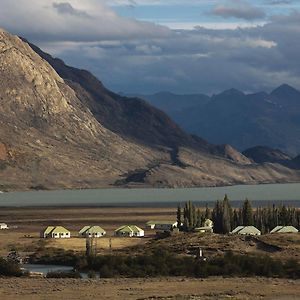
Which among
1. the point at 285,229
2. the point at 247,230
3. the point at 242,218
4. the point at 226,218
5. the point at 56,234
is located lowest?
the point at 56,234

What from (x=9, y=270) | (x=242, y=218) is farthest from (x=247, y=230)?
(x=9, y=270)

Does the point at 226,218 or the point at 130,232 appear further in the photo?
the point at 130,232

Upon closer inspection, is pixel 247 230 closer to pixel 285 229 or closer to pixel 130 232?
pixel 285 229

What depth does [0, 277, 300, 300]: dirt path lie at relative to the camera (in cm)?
8306

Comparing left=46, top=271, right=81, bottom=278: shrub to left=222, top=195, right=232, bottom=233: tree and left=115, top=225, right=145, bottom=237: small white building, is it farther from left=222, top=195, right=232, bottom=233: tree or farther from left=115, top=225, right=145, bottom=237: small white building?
left=115, top=225, right=145, bottom=237: small white building

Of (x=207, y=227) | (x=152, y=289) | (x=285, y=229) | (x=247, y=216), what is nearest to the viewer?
(x=152, y=289)

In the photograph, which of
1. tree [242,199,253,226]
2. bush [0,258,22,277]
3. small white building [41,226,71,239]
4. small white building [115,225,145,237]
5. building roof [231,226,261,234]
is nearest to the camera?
Result: bush [0,258,22,277]

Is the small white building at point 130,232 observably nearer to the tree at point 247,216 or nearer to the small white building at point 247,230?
the tree at point 247,216

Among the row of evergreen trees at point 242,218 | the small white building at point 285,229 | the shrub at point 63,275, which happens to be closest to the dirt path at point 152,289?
the shrub at point 63,275

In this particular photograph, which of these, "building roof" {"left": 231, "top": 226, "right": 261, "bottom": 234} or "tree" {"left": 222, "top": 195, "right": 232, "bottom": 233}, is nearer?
"building roof" {"left": 231, "top": 226, "right": 261, "bottom": 234}

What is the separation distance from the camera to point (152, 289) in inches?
3492

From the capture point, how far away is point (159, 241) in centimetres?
14562

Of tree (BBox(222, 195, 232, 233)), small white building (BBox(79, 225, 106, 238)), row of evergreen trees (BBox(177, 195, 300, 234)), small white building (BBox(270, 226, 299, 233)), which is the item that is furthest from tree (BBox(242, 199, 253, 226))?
small white building (BBox(79, 225, 106, 238))

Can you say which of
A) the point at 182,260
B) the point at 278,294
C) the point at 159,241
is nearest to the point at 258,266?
the point at 182,260
